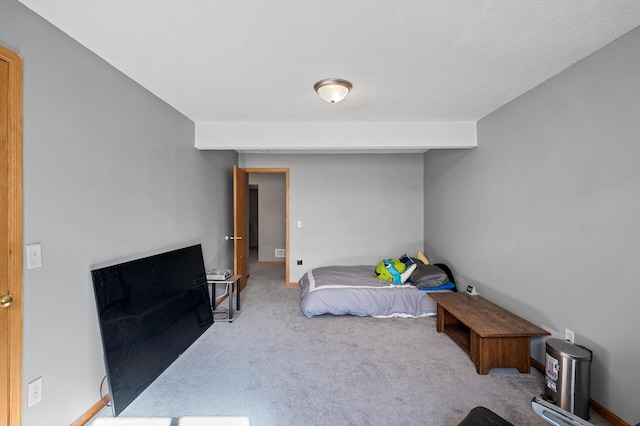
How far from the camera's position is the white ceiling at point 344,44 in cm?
153

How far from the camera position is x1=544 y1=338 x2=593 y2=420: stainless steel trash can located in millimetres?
1911

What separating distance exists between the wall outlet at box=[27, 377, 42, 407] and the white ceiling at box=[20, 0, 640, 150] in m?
2.03

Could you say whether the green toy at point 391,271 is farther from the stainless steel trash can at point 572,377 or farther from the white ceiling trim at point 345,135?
the stainless steel trash can at point 572,377

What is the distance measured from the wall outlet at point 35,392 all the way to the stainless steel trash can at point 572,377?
3.22m

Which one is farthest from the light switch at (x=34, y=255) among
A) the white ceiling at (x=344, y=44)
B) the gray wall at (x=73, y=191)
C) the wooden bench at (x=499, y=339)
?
the wooden bench at (x=499, y=339)

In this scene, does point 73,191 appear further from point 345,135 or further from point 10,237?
point 345,135

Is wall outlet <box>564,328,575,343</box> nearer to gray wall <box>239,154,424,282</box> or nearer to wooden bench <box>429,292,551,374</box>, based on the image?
wooden bench <box>429,292,551,374</box>

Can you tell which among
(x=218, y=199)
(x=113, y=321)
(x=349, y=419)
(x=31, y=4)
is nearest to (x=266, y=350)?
(x=349, y=419)

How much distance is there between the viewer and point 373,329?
337 cm

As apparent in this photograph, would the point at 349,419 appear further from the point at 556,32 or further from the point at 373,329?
the point at 556,32

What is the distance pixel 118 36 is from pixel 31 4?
38cm

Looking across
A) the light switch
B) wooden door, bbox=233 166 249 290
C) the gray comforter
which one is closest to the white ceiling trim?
wooden door, bbox=233 166 249 290

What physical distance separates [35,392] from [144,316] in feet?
2.58

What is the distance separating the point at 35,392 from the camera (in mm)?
1599
